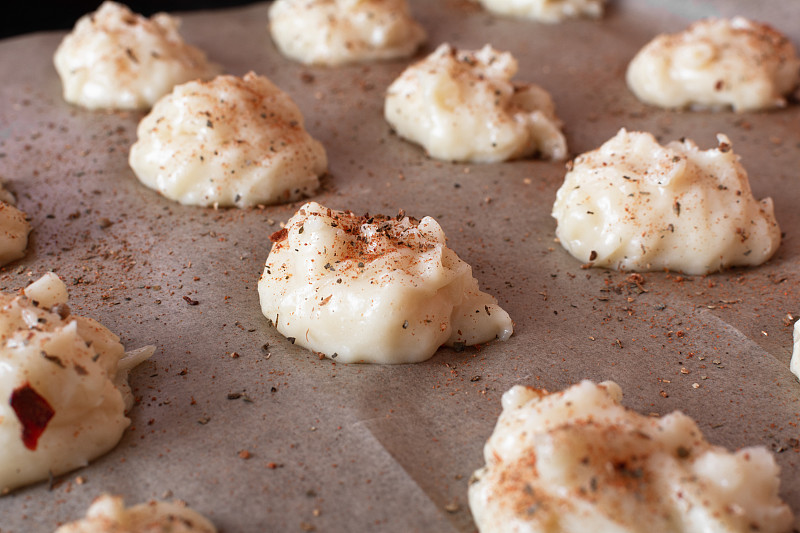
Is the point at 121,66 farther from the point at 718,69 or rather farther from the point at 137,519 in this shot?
the point at 718,69

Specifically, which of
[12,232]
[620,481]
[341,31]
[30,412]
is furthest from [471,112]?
[30,412]

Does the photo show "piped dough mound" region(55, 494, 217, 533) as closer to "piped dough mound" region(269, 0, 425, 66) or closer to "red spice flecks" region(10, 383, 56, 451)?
"red spice flecks" region(10, 383, 56, 451)

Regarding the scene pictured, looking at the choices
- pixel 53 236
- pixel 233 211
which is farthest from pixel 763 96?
pixel 53 236

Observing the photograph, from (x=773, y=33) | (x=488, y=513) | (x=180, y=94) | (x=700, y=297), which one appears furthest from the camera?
(x=773, y=33)

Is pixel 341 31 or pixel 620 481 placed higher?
pixel 620 481

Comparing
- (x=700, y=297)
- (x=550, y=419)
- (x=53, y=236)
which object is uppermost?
(x=550, y=419)

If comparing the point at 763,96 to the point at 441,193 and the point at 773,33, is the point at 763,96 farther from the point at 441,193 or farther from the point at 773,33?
the point at 441,193

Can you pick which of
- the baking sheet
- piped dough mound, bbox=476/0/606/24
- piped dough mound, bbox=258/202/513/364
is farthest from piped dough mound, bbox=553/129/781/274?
piped dough mound, bbox=476/0/606/24

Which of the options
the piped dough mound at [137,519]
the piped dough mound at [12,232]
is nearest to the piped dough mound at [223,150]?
the piped dough mound at [12,232]
